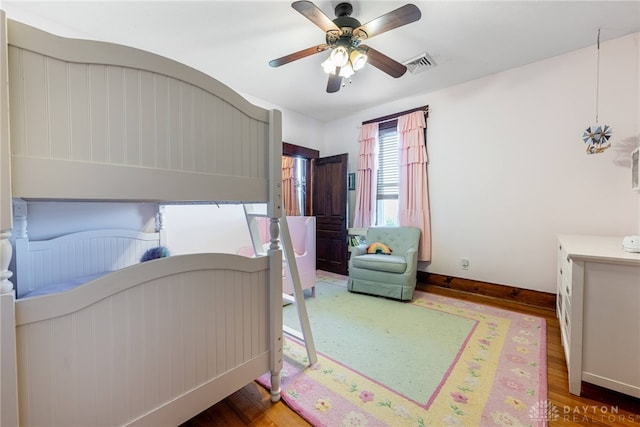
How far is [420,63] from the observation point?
2.70 metres

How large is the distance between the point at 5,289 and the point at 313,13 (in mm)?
1918

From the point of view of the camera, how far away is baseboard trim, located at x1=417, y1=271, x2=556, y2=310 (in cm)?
277

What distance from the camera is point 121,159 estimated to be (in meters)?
0.95

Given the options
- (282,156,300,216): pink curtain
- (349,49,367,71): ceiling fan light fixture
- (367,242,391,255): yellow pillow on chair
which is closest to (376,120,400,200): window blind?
(367,242,391,255): yellow pillow on chair

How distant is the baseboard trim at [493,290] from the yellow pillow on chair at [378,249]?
602 mm

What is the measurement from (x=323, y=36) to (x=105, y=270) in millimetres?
2693

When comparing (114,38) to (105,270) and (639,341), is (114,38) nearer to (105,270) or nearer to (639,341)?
(105,270)

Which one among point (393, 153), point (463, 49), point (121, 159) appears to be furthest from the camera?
point (393, 153)

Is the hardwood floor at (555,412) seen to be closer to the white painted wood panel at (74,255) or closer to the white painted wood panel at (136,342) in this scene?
the white painted wood panel at (136,342)

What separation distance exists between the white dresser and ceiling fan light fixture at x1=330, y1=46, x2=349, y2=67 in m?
1.92

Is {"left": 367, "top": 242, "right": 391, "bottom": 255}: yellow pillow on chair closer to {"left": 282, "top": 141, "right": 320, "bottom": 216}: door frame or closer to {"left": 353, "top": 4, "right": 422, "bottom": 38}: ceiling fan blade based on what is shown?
{"left": 282, "top": 141, "right": 320, "bottom": 216}: door frame

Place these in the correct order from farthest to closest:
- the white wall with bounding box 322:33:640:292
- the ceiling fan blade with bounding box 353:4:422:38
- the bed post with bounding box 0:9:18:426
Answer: the white wall with bounding box 322:33:640:292, the ceiling fan blade with bounding box 353:4:422:38, the bed post with bounding box 0:9:18:426

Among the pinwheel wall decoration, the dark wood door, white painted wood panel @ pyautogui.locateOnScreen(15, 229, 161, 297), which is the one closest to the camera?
white painted wood panel @ pyautogui.locateOnScreen(15, 229, 161, 297)

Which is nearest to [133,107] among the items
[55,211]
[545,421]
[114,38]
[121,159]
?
[121,159]
